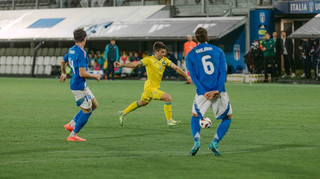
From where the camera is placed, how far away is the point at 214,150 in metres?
11.0

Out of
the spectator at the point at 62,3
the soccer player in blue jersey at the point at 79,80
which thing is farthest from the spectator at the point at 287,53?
the soccer player in blue jersey at the point at 79,80

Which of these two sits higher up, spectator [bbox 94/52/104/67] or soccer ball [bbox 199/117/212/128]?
soccer ball [bbox 199/117/212/128]

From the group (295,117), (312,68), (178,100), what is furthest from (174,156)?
(312,68)

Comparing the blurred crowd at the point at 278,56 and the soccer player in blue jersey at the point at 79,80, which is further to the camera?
the blurred crowd at the point at 278,56

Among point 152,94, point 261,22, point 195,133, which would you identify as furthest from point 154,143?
A: point 261,22

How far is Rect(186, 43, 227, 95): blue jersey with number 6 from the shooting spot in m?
10.9

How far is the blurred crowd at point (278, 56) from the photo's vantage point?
110 feet

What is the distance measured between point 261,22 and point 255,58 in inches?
84.7

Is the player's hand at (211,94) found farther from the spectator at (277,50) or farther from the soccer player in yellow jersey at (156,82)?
the spectator at (277,50)

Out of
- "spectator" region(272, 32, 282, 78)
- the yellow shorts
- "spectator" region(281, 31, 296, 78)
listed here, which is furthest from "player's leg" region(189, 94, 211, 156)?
"spectator" region(281, 31, 296, 78)

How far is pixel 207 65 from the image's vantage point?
36.0ft

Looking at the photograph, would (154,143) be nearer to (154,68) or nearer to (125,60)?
(154,68)

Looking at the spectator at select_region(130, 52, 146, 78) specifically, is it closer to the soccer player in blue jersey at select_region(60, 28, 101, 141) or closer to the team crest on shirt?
the team crest on shirt

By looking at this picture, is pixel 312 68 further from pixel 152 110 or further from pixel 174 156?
pixel 174 156
